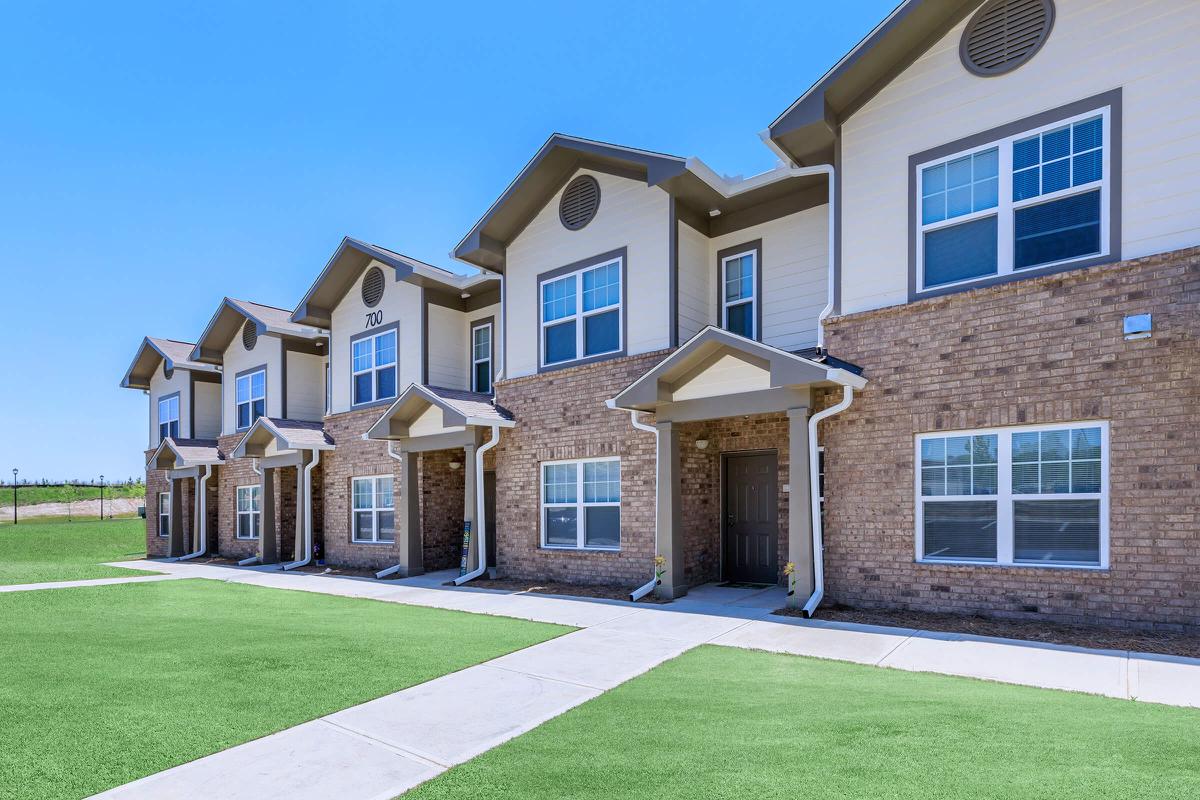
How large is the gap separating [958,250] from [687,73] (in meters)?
7.49

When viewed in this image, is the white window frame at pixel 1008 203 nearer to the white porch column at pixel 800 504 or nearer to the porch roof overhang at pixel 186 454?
the white porch column at pixel 800 504

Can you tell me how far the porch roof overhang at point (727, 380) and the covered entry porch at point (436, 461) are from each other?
143 inches

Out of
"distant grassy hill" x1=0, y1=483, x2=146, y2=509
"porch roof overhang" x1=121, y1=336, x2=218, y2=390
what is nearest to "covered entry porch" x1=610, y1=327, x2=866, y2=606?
"porch roof overhang" x1=121, y1=336, x2=218, y2=390

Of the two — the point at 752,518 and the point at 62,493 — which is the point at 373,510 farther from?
the point at 62,493

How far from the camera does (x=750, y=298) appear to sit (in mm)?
12023

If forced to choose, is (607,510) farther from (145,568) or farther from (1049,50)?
(145,568)

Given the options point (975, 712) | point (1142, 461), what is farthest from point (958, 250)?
point (975, 712)

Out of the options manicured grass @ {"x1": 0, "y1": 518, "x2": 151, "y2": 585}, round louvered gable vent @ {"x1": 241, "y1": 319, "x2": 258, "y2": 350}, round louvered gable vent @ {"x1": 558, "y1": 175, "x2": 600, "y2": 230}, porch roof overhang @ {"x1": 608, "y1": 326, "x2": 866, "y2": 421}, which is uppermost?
round louvered gable vent @ {"x1": 558, "y1": 175, "x2": 600, "y2": 230}

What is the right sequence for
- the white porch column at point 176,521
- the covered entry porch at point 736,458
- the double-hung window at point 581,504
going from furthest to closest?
the white porch column at point 176,521 → the double-hung window at point 581,504 → the covered entry porch at point 736,458

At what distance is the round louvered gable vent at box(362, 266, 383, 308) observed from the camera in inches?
694

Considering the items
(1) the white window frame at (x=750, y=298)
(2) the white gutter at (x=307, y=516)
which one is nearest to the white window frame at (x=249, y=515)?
(2) the white gutter at (x=307, y=516)

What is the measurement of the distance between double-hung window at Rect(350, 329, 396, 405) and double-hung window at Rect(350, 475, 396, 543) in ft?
6.58

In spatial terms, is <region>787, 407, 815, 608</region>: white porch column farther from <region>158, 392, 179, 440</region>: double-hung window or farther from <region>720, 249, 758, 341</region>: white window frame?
<region>158, 392, 179, 440</region>: double-hung window

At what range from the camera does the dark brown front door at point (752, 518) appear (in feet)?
38.5
